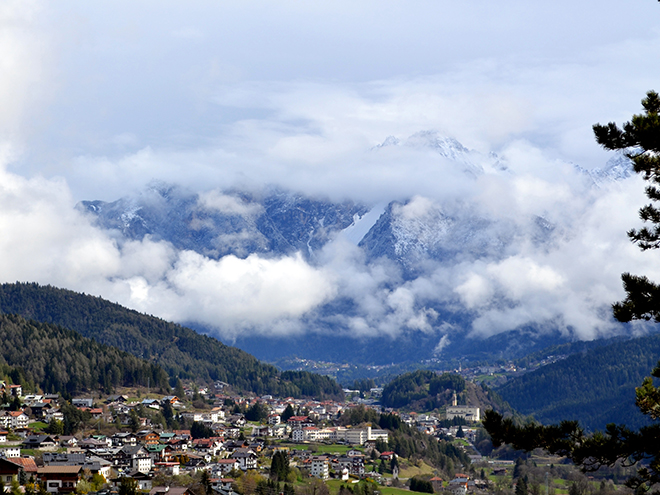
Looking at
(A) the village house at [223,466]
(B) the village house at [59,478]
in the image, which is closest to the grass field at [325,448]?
(A) the village house at [223,466]

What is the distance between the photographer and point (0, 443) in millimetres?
130625

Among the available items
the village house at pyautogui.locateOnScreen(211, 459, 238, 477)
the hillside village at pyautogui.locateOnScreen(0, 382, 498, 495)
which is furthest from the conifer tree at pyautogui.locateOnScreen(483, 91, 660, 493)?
Answer: the village house at pyautogui.locateOnScreen(211, 459, 238, 477)

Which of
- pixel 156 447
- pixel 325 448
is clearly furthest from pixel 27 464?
pixel 325 448

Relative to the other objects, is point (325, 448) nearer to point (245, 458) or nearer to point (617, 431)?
point (245, 458)

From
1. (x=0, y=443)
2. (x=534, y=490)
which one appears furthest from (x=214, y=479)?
(x=534, y=490)

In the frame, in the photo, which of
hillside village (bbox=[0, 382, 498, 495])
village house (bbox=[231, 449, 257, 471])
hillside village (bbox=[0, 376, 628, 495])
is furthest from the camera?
village house (bbox=[231, 449, 257, 471])

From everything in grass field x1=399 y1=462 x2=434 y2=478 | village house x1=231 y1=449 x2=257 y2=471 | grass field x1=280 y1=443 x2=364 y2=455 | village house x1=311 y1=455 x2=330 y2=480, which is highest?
grass field x1=280 y1=443 x2=364 y2=455

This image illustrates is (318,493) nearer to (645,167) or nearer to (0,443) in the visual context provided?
(0,443)

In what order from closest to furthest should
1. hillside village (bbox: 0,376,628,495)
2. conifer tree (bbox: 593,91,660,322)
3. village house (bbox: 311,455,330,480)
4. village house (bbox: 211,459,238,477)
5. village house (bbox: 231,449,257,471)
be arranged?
conifer tree (bbox: 593,91,660,322) < hillside village (bbox: 0,376,628,495) < village house (bbox: 211,459,238,477) < village house (bbox: 231,449,257,471) < village house (bbox: 311,455,330,480)

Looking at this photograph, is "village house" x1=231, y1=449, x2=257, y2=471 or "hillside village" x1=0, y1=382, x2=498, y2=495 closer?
"hillside village" x1=0, y1=382, x2=498, y2=495

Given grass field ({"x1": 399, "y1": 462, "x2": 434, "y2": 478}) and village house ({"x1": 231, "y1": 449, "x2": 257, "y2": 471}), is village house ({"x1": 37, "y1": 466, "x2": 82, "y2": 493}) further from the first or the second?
grass field ({"x1": 399, "y1": 462, "x2": 434, "y2": 478})

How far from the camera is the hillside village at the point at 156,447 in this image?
108625 mm

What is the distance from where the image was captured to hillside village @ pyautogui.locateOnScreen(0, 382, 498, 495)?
10862 centimetres

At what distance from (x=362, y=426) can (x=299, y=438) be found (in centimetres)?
1873
